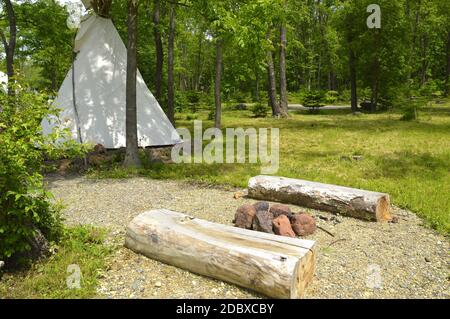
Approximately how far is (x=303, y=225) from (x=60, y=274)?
3438 mm

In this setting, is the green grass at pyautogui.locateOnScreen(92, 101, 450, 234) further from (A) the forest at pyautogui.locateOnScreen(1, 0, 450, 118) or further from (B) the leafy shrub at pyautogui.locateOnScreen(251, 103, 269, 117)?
(B) the leafy shrub at pyautogui.locateOnScreen(251, 103, 269, 117)

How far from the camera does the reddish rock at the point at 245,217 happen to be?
576 centimetres

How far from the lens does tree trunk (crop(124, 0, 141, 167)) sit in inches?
394

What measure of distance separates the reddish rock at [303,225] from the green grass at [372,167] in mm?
2101

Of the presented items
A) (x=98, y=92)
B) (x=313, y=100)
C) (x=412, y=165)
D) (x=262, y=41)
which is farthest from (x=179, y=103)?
(x=412, y=165)

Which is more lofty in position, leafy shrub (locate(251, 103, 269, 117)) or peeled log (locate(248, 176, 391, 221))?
leafy shrub (locate(251, 103, 269, 117))

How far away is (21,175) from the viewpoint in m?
4.20

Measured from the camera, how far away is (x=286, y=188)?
7.23 m

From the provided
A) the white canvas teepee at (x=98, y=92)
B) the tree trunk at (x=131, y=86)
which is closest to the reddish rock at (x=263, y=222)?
the tree trunk at (x=131, y=86)

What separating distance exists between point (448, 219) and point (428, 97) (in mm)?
16717

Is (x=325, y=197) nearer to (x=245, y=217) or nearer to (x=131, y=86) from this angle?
Answer: (x=245, y=217)

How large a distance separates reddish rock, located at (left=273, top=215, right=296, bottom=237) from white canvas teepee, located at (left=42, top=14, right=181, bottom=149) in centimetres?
780

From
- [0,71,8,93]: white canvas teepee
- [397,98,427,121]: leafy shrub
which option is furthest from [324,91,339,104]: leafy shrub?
[0,71,8,93]: white canvas teepee

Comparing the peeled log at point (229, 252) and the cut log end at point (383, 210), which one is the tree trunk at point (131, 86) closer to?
the peeled log at point (229, 252)
